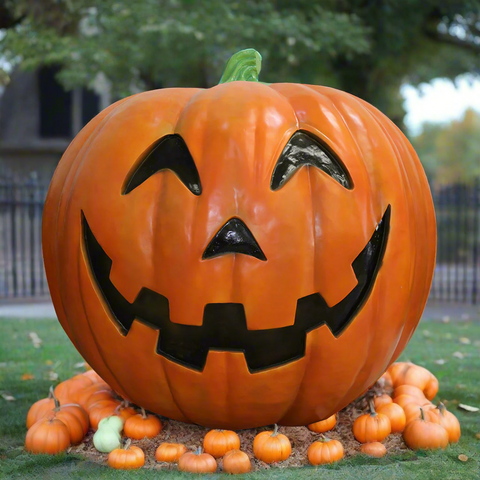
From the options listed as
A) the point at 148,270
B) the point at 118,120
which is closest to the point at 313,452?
the point at 148,270

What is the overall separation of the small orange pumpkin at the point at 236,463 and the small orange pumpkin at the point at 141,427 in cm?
45

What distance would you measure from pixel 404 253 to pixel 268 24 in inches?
343

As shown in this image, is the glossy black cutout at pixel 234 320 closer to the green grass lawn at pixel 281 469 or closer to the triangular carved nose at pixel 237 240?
the triangular carved nose at pixel 237 240

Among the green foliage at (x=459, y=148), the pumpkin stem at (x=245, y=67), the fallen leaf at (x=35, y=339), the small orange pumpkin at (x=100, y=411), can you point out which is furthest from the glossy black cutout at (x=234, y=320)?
the green foliage at (x=459, y=148)

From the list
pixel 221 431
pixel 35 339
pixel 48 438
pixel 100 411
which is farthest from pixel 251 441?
pixel 35 339

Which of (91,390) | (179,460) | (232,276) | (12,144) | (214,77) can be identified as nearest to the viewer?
(232,276)

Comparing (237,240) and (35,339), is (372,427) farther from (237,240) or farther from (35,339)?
(35,339)

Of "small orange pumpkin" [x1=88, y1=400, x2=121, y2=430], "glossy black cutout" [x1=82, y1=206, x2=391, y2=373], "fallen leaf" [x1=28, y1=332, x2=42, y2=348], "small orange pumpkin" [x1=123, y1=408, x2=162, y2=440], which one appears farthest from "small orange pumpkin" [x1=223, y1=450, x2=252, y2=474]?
"fallen leaf" [x1=28, y1=332, x2=42, y2=348]

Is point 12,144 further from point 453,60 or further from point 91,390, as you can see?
point 91,390

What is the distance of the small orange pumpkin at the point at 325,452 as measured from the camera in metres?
2.53

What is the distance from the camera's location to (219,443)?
2.52 metres

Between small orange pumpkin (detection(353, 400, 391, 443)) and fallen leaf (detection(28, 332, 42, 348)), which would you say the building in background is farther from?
small orange pumpkin (detection(353, 400, 391, 443))

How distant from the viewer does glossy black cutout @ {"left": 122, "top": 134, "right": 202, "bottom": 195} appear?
94.3 inches

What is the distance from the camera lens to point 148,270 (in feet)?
7.75
